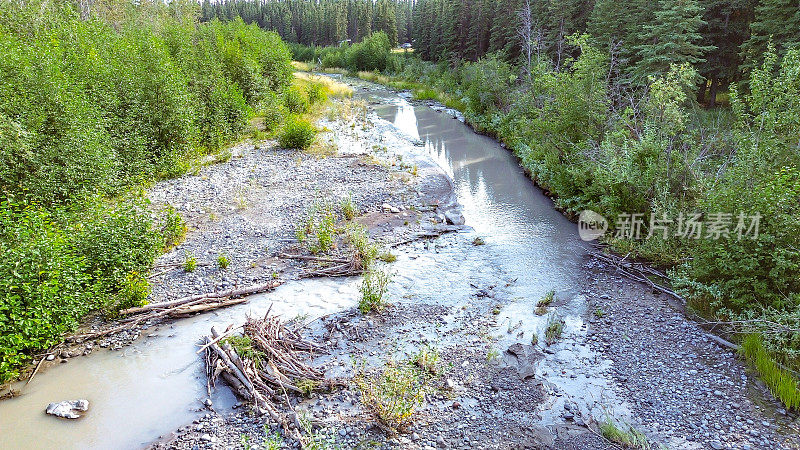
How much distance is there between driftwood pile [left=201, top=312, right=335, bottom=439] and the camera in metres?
7.80

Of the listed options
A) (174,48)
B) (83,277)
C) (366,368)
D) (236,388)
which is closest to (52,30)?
(174,48)

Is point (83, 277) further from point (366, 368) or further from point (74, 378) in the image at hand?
point (366, 368)

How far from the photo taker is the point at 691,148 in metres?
12.7

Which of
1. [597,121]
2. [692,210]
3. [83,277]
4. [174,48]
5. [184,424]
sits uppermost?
[174,48]

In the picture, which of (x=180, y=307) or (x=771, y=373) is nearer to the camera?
(x=771, y=373)

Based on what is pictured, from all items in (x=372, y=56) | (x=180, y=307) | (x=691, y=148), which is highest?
(x=372, y=56)

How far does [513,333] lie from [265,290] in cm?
626

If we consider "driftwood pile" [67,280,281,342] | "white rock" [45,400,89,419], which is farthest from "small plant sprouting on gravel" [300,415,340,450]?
"driftwood pile" [67,280,281,342]

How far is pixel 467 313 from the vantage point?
35.8 ft

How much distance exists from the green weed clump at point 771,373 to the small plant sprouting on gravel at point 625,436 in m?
2.64

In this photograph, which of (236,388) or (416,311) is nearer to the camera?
(236,388)

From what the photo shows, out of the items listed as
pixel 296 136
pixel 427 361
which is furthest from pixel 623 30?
pixel 427 361

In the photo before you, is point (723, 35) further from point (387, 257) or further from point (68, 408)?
point (68, 408)

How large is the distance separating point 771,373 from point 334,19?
10161 cm
